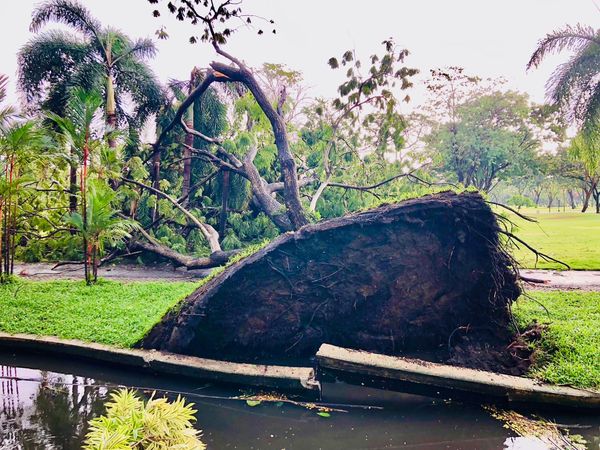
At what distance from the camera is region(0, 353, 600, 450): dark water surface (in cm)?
285

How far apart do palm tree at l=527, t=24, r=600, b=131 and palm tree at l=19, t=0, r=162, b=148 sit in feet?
43.2

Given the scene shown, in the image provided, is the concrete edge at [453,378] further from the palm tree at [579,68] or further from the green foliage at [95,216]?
the palm tree at [579,68]

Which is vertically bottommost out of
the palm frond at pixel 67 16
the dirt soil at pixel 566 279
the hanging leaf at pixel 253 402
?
the hanging leaf at pixel 253 402

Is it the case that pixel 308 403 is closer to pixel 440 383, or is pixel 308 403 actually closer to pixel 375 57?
pixel 440 383

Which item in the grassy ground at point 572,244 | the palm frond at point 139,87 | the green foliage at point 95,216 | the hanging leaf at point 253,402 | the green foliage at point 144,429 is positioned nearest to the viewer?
the green foliage at point 144,429

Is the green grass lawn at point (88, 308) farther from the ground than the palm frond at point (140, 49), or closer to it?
closer to it

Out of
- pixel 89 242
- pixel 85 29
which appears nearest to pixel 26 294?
pixel 89 242

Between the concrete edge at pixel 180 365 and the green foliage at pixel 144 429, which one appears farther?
the concrete edge at pixel 180 365

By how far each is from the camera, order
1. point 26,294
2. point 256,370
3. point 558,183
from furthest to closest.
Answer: point 558,183 → point 26,294 → point 256,370

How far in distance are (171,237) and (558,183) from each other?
26793mm

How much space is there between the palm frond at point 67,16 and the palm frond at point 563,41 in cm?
1532

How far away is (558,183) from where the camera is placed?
1059 inches

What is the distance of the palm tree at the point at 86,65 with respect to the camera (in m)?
14.1

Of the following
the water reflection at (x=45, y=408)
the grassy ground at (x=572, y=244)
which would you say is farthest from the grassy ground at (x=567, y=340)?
the water reflection at (x=45, y=408)
